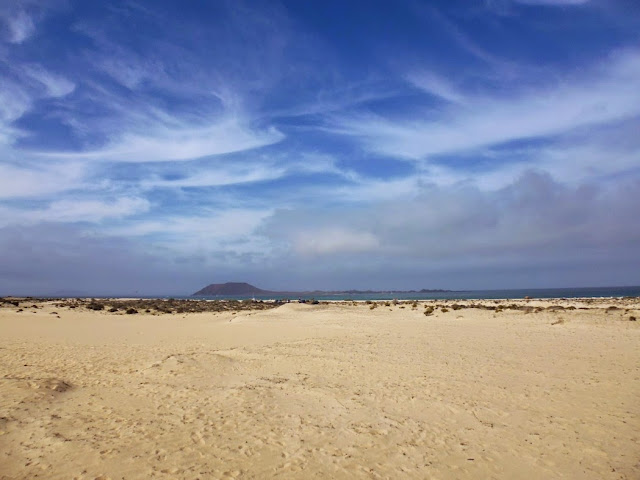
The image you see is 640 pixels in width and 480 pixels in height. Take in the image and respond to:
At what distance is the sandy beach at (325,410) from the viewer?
7.02 m

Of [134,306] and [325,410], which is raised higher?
[134,306]

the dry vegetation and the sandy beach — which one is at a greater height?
the dry vegetation

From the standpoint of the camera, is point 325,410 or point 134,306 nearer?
point 325,410

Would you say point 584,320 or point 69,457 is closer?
point 69,457

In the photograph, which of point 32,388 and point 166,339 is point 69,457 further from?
point 166,339

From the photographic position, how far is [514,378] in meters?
13.0

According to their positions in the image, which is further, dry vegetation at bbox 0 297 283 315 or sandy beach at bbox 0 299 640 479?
dry vegetation at bbox 0 297 283 315

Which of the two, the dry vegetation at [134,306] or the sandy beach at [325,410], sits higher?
the dry vegetation at [134,306]

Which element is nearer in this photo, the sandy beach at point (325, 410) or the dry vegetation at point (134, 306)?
the sandy beach at point (325, 410)

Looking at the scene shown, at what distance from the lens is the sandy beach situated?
23.0 ft

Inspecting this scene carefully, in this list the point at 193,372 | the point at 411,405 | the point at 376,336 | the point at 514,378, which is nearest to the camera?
the point at 411,405

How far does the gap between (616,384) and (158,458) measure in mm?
13045

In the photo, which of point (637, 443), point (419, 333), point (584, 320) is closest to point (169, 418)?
point (637, 443)

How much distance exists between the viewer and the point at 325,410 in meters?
10.1
